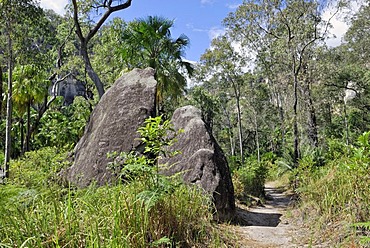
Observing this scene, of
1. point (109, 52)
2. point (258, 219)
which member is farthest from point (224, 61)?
point (258, 219)

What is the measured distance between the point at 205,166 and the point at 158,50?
8.71 m

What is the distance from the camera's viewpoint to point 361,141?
4898 mm

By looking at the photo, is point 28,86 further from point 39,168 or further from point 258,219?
point 258,219

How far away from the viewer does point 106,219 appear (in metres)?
3.11

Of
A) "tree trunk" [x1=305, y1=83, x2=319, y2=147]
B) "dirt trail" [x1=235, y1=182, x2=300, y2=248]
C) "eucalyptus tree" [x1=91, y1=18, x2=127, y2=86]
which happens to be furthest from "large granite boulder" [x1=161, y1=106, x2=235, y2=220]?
"eucalyptus tree" [x1=91, y1=18, x2=127, y2=86]

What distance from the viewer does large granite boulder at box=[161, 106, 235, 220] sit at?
21.6 ft

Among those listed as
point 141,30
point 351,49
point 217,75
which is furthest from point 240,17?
point 351,49

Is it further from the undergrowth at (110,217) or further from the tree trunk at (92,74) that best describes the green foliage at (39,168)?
the tree trunk at (92,74)

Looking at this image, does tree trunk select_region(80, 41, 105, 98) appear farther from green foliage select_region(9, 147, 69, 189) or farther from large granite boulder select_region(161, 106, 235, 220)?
large granite boulder select_region(161, 106, 235, 220)

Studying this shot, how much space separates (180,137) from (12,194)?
5071 mm

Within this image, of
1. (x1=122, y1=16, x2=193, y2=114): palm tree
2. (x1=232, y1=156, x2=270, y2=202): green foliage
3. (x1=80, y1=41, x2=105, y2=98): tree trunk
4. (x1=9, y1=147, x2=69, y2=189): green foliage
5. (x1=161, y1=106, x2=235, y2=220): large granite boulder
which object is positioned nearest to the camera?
(x1=9, y1=147, x2=69, y2=189): green foliage

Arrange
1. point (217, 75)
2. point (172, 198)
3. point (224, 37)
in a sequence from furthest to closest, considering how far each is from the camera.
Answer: point (217, 75), point (224, 37), point (172, 198)

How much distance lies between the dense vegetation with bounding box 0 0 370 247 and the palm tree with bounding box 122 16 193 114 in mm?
45

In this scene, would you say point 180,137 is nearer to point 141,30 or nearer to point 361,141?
point 361,141
